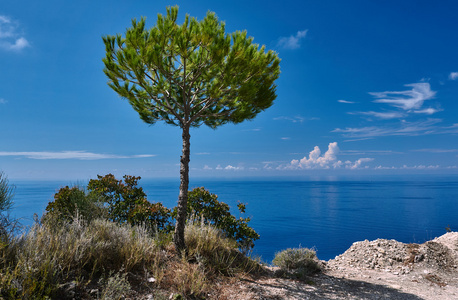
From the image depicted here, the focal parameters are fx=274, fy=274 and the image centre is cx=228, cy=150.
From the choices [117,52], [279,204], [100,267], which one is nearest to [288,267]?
[100,267]

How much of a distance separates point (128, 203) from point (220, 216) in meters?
3.33

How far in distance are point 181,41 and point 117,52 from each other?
1.72 metres

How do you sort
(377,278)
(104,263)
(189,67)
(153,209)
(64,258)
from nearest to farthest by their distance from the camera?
(64,258) → (104,263) → (189,67) → (377,278) → (153,209)

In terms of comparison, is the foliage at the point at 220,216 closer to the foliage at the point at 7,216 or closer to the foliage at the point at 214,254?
the foliage at the point at 214,254

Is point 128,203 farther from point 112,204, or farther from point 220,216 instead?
point 220,216

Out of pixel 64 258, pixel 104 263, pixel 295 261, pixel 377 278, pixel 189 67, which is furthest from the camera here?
pixel 295 261

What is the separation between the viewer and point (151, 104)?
24.1 feet

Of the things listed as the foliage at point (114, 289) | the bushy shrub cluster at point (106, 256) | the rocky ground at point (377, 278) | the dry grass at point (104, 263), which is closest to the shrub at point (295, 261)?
the rocky ground at point (377, 278)

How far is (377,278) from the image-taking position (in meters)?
8.08

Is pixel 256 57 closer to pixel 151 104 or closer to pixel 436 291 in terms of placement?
pixel 151 104

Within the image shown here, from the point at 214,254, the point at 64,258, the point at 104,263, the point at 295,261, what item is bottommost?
the point at 295,261

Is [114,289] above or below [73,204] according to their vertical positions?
below

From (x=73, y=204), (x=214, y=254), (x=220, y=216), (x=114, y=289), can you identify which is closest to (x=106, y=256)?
(x=114, y=289)

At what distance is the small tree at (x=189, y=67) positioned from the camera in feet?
18.1
